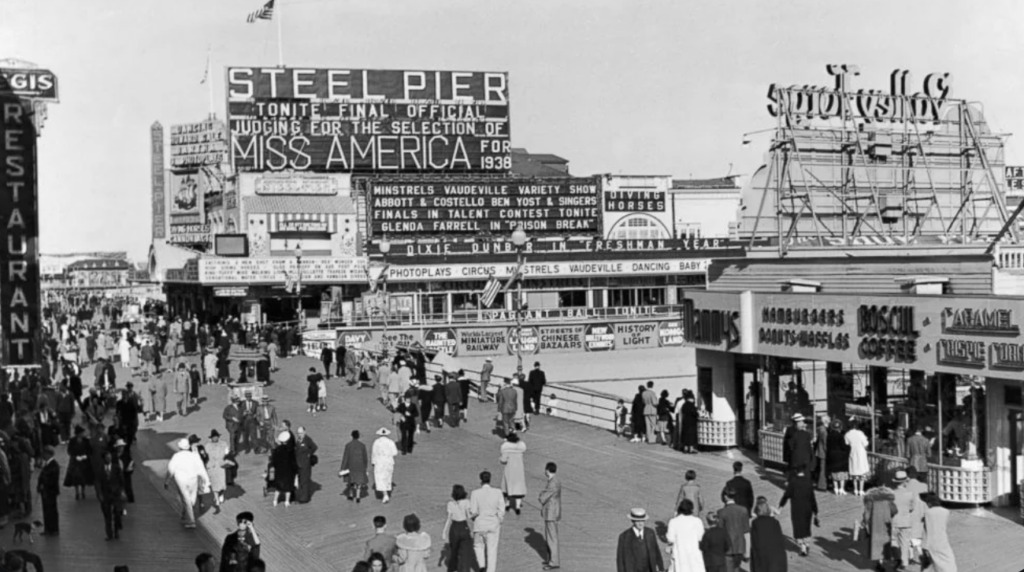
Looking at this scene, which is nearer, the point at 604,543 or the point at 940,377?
the point at 604,543

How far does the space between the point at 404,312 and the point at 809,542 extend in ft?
137

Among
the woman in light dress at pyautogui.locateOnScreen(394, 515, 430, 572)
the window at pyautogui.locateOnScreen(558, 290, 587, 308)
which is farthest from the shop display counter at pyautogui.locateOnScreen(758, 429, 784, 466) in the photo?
the window at pyautogui.locateOnScreen(558, 290, 587, 308)

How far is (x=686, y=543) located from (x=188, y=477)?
25.7ft

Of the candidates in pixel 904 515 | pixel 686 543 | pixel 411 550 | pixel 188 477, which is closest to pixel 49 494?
pixel 188 477

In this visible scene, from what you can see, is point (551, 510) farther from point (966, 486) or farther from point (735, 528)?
point (966, 486)

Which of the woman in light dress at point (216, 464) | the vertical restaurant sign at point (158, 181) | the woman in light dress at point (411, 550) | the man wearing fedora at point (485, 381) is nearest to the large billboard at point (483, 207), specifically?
the man wearing fedora at point (485, 381)

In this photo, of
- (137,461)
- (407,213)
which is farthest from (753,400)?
(407,213)

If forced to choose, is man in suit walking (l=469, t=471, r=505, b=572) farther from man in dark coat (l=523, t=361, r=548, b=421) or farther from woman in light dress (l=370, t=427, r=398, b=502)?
man in dark coat (l=523, t=361, r=548, b=421)

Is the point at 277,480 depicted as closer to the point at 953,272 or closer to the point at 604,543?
the point at 604,543

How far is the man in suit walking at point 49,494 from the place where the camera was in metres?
16.0

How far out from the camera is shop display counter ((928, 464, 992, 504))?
17312 millimetres

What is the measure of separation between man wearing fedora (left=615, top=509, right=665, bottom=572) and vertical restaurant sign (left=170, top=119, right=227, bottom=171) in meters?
105

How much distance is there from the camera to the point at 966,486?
17.3m

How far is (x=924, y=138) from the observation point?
1401 inches
